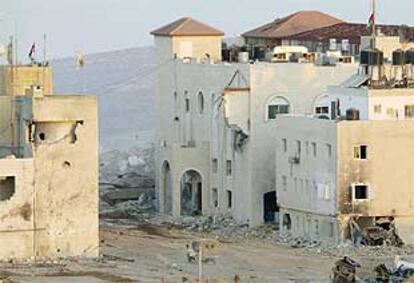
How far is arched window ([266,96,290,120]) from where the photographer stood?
85.7m

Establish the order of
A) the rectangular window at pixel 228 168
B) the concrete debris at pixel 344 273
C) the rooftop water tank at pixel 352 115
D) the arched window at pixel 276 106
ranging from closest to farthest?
the concrete debris at pixel 344 273, the rooftop water tank at pixel 352 115, the arched window at pixel 276 106, the rectangular window at pixel 228 168

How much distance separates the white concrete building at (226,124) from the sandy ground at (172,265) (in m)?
4.60

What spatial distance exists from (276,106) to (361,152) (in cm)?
886

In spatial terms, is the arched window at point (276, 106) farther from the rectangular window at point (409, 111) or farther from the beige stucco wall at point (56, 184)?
the beige stucco wall at point (56, 184)

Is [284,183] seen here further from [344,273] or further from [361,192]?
[344,273]

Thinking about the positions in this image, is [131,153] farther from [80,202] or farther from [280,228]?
[80,202]

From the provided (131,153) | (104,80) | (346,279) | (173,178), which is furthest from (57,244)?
(104,80)

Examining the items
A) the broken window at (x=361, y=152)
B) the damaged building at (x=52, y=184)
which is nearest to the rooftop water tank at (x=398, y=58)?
the broken window at (x=361, y=152)

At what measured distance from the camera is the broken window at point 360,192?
7744 centimetres

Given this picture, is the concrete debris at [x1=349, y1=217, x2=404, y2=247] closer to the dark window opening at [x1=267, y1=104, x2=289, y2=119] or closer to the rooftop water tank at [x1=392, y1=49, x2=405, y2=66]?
the rooftop water tank at [x1=392, y1=49, x2=405, y2=66]

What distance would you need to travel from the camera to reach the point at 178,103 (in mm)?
91750

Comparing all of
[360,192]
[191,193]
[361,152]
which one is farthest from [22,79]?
[191,193]

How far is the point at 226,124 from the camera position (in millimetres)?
86250

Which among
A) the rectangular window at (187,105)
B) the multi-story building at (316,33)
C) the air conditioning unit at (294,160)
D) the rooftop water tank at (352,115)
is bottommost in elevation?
the air conditioning unit at (294,160)
